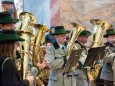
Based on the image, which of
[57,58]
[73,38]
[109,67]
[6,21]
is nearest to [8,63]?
[6,21]

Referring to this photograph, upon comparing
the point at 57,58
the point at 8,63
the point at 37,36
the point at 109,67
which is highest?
the point at 37,36

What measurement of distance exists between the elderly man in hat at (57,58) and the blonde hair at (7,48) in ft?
8.18

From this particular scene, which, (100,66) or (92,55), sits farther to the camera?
(100,66)

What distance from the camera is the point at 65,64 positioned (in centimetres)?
615

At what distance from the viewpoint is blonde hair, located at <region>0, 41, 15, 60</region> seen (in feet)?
12.3

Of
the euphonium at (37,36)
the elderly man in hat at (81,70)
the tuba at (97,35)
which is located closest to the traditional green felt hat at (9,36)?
the euphonium at (37,36)

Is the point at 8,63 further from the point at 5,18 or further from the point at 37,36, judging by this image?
the point at 37,36

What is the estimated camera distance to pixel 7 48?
3.75 metres

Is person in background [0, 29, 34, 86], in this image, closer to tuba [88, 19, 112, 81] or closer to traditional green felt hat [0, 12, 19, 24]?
traditional green felt hat [0, 12, 19, 24]

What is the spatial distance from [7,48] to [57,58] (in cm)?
263

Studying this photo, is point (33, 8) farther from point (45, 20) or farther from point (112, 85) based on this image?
point (112, 85)

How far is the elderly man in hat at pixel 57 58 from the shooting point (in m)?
6.22

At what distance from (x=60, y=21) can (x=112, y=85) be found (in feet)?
14.8

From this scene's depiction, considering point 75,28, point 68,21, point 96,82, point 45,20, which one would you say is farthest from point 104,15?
point 75,28
